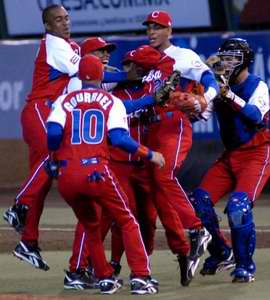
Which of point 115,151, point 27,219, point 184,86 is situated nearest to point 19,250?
point 27,219

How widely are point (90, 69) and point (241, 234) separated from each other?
1792mm

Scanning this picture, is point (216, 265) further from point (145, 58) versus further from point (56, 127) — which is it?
point (56, 127)

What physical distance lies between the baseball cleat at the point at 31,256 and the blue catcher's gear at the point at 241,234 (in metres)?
1.56

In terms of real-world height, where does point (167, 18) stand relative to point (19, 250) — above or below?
above

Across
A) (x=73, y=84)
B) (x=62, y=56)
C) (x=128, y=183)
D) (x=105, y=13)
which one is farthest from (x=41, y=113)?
(x=105, y=13)

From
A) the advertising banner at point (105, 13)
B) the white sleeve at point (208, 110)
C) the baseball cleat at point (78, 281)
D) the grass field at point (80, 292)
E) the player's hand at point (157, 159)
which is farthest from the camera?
the advertising banner at point (105, 13)

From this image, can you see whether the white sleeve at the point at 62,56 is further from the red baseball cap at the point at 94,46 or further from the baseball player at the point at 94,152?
the baseball player at the point at 94,152

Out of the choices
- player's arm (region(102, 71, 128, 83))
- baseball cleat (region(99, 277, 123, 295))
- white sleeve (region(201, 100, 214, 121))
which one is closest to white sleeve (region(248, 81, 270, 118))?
white sleeve (region(201, 100, 214, 121))

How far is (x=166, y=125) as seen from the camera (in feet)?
34.4

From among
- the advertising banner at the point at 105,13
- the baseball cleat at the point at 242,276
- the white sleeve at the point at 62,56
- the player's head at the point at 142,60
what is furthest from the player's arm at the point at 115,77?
the advertising banner at the point at 105,13

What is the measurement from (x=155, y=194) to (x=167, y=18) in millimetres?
1519

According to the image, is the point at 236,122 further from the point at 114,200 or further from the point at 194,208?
the point at 114,200

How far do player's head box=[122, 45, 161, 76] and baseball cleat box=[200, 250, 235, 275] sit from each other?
1.70m

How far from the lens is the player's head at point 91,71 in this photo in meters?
9.66
